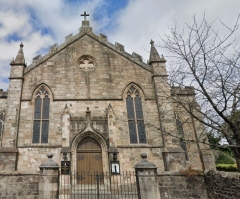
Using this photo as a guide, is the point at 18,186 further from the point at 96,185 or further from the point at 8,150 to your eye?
the point at 96,185

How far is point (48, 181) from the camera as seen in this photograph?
8.87m

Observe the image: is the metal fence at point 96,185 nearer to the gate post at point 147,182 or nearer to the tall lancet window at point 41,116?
the gate post at point 147,182

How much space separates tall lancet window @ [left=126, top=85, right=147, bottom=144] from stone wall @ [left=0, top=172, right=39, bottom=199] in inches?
267

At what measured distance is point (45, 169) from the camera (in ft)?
29.6

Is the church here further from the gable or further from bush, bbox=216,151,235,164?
bush, bbox=216,151,235,164

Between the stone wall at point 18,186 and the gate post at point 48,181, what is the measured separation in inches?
28.0

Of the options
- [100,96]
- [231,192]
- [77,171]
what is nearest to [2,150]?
[77,171]

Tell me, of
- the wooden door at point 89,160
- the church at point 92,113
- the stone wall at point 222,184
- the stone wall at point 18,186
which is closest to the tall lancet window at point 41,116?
the church at point 92,113

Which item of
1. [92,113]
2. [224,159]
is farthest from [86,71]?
[224,159]

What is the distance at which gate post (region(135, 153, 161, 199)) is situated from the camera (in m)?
8.69

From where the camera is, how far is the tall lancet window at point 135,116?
1484cm

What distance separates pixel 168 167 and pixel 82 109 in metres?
6.39

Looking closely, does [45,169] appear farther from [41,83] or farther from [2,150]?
[41,83]

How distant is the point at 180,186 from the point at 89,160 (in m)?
6.02
